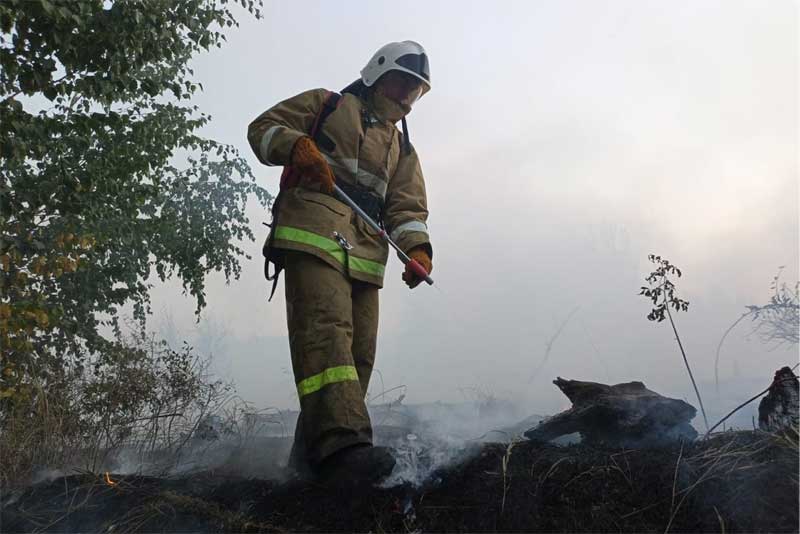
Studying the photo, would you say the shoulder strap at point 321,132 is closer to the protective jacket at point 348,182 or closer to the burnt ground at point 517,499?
the protective jacket at point 348,182

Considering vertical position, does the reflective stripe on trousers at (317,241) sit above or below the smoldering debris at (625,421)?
above

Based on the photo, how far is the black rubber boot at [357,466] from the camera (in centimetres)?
262

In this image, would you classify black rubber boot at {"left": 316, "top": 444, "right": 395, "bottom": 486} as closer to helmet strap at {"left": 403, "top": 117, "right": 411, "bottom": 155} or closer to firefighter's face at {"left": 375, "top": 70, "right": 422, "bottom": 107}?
helmet strap at {"left": 403, "top": 117, "right": 411, "bottom": 155}

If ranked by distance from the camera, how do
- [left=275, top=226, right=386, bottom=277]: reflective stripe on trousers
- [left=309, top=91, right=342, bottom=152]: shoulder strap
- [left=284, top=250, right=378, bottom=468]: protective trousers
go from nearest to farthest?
[left=284, top=250, right=378, bottom=468]: protective trousers, [left=275, top=226, right=386, bottom=277]: reflective stripe on trousers, [left=309, top=91, right=342, bottom=152]: shoulder strap

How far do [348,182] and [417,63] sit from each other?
2.56ft

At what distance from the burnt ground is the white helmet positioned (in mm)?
2055

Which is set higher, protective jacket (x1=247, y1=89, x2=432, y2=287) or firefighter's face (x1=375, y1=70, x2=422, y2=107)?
firefighter's face (x1=375, y1=70, x2=422, y2=107)

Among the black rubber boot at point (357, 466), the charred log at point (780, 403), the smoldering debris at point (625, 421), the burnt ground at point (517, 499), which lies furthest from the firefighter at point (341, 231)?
the charred log at point (780, 403)

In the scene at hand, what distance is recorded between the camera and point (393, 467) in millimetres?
2715

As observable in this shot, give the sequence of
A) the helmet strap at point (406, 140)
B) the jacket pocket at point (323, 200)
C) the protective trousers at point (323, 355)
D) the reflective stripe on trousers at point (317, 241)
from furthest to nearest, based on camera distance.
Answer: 1. the helmet strap at point (406, 140)
2. the jacket pocket at point (323, 200)
3. the reflective stripe on trousers at point (317, 241)
4. the protective trousers at point (323, 355)

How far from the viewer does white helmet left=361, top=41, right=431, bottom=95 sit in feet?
11.9

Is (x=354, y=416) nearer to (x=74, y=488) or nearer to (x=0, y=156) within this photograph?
(x=74, y=488)

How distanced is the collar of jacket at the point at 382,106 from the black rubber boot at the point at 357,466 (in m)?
1.88

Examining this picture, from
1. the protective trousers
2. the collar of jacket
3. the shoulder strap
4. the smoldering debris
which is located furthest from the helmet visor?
the smoldering debris
